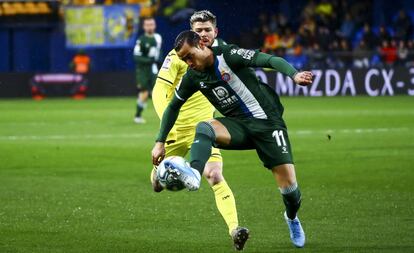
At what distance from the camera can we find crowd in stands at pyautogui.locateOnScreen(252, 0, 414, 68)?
3553cm

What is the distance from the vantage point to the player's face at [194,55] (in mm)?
8289

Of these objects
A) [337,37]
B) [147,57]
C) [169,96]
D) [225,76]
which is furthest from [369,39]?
[225,76]

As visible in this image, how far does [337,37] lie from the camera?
37.7 metres

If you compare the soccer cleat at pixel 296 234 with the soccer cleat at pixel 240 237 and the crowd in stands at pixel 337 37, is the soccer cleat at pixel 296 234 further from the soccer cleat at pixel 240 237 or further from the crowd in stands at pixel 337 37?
the crowd in stands at pixel 337 37

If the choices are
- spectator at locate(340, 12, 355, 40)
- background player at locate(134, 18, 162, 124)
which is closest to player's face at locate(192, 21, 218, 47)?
background player at locate(134, 18, 162, 124)

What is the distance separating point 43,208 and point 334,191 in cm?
357

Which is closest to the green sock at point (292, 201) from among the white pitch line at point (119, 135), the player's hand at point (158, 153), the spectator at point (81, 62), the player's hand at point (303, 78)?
the player's hand at point (158, 153)

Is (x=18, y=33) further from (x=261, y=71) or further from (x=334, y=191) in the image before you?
(x=334, y=191)

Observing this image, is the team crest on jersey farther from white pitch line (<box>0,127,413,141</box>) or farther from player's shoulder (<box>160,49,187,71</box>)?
white pitch line (<box>0,127,413,141</box>)

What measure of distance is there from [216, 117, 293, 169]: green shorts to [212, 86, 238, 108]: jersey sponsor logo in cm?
13

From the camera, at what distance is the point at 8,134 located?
→ 22.4m

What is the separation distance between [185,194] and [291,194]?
164 inches

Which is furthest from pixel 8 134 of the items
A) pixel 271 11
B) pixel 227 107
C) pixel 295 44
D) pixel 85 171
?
pixel 271 11

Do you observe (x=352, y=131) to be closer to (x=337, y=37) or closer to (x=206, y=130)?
(x=206, y=130)
